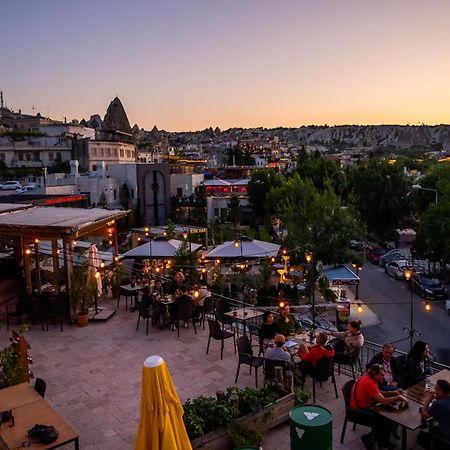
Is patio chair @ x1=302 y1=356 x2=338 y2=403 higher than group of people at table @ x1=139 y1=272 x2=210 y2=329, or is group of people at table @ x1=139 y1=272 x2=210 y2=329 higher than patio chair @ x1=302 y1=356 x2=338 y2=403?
patio chair @ x1=302 y1=356 x2=338 y2=403

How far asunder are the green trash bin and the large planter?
1.03m

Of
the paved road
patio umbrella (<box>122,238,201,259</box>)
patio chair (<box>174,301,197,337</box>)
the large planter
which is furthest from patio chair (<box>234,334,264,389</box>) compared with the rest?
patio umbrella (<box>122,238,201,259</box>)

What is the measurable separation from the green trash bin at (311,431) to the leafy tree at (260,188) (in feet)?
132

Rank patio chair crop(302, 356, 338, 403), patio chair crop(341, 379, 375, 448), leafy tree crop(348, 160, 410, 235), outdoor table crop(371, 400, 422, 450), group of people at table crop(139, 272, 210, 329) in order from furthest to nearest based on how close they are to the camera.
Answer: leafy tree crop(348, 160, 410, 235)
group of people at table crop(139, 272, 210, 329)
patio chair crop(302, 356, 338, 403)
patio chair crop(341, 379, 375, 448)
outdoor table crop(371, 400, 422, 450)

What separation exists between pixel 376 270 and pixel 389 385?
2400cm

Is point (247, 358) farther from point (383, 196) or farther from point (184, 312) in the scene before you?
point (383, 196)

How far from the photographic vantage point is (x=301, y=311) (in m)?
17.1

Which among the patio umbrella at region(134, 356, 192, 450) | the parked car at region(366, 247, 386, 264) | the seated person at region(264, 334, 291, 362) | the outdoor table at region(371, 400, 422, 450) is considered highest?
the patio umbrella at region(134, 356, 192, 450)

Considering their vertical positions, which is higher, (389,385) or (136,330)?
(389,385)

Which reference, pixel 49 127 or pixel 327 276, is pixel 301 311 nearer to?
pixel 327 276

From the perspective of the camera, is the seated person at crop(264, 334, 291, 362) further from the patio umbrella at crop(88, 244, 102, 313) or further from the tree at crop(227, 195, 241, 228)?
the tree at crop(227, 195, 241, 228)

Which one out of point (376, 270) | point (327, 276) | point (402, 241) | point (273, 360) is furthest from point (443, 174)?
point (273, 360)

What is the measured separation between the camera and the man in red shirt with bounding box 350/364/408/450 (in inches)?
231

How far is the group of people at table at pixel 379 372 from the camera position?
219 inches
